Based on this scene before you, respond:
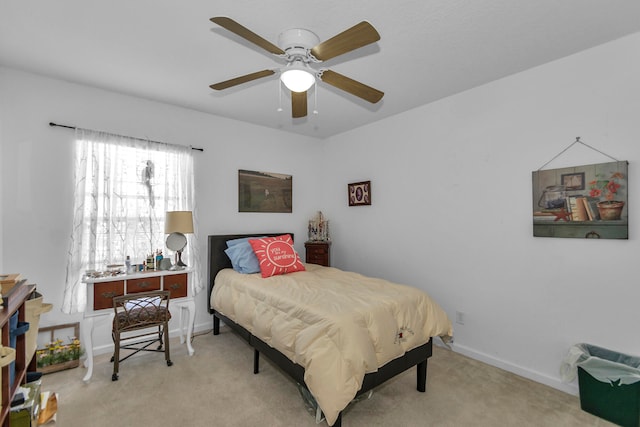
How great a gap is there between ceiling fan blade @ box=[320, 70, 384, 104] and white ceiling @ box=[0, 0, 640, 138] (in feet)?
1.14

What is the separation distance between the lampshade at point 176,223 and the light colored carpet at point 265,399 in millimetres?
1249

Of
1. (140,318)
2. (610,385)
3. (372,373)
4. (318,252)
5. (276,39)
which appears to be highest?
(276,39)

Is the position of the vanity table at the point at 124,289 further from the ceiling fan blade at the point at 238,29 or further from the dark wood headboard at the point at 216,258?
the ceiling fan blade at the point at 238,29

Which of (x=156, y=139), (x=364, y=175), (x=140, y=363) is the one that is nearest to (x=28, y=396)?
(x=140, y=363)

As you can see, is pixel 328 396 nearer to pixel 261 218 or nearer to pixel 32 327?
pixel 32 327

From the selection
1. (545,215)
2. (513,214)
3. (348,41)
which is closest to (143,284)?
(348,41)

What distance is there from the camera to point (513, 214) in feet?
8.75

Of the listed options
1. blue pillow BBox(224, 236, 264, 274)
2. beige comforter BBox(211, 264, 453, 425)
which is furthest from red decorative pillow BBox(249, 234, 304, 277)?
beige comforter BBox(211, 264, 453, 425)

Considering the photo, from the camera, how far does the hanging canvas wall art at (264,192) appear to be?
3.95m

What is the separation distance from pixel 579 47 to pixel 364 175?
94.2 inches

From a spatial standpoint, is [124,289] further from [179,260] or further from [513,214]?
[513,214]

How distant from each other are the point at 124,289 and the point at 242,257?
1.13 m

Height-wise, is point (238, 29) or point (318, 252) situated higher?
point (238, 29)

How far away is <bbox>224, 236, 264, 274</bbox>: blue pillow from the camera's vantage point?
3.25m
